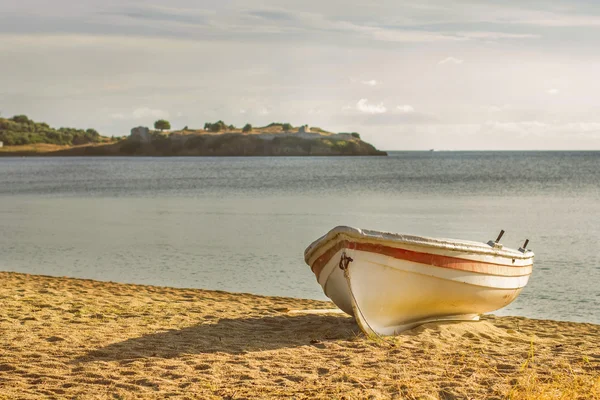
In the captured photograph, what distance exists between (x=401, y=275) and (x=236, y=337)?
246cm

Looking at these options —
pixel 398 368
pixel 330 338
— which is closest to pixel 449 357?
pixel 398 368

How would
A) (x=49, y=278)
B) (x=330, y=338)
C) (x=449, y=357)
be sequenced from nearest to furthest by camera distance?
Result: (x=449, y=357)
(x=330, y=338)
(x=49, y=278)

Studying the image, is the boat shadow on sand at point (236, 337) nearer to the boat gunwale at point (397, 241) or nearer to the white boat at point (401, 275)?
the white boat at point (401, 275)

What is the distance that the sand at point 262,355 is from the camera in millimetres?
7336

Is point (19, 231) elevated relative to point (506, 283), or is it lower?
lower

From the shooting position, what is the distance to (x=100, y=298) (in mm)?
13125

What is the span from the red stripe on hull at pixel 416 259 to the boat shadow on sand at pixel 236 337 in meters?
0.94

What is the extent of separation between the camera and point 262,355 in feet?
29.3

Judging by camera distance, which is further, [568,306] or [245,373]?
[568,306]

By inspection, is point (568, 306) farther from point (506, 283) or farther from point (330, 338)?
point (330, 338)

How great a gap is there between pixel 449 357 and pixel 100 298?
6.98 metres

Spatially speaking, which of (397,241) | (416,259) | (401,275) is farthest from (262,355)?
(416,259)

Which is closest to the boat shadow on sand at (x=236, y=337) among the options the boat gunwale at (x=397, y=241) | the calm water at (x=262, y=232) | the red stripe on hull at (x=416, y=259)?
the red stripe on hull at (x=416, y=259)

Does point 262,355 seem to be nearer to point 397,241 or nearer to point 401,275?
point 401,275
